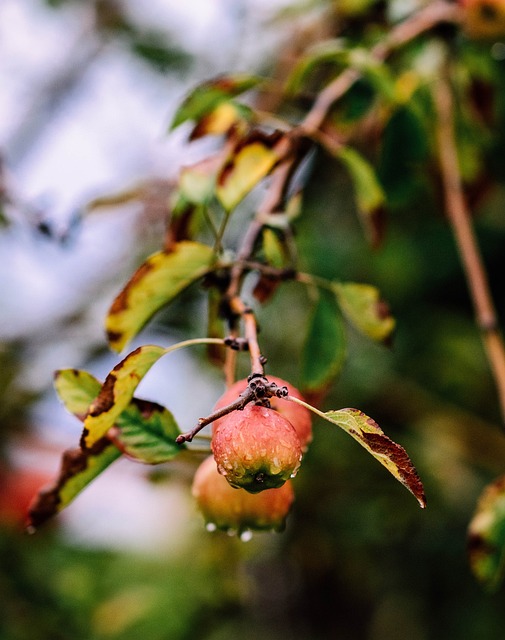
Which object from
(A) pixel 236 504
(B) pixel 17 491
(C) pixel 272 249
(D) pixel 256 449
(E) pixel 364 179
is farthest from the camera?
(B) pixel 17 491

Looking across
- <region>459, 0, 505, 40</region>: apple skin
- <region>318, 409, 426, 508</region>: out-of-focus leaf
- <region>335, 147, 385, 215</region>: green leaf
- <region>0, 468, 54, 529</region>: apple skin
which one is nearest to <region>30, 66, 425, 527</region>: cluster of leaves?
<region>318, 409, 426, 508</region>: out-of-focus leaf

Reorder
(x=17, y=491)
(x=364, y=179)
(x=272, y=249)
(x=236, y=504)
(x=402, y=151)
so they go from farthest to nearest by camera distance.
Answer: (x=17, y=491) → (x=402, y=151) → (x=364, y=179) → (x=272, y=249) → (x=236, y=504)

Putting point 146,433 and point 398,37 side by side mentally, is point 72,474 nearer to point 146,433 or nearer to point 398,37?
point 146,433

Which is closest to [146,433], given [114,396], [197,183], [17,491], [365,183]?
[114,396]

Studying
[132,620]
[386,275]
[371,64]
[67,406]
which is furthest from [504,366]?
[386,275]

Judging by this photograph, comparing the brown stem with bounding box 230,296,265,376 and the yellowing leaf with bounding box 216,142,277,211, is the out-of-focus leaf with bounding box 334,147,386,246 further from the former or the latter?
the brown stem with bounding box 230,296,265,376

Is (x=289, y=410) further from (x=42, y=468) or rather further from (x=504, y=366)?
(x=42, y=468)

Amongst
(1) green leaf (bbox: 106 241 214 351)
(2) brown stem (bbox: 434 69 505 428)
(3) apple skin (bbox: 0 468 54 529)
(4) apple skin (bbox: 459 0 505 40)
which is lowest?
(3) apple skin (bbox: 0 468 54 529)
